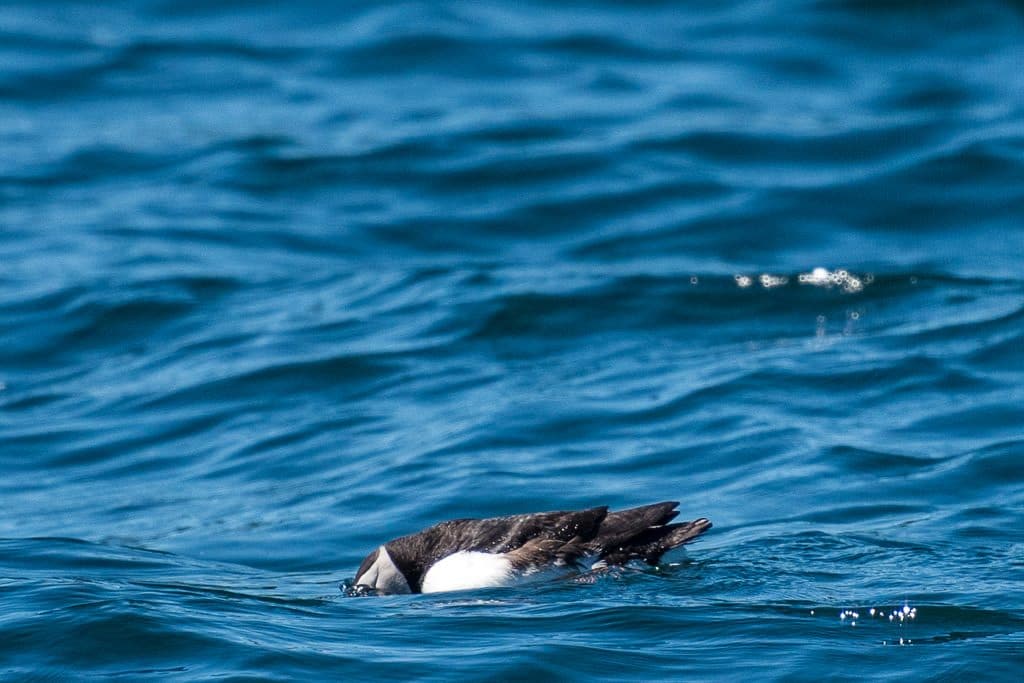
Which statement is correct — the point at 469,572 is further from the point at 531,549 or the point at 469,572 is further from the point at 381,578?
the point at 381,578

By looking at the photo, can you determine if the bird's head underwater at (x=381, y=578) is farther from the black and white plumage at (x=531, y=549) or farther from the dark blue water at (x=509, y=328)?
the dark blue water at (x=509, y=328)

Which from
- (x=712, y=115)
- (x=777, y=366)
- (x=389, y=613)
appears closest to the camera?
(x=389, y=613)

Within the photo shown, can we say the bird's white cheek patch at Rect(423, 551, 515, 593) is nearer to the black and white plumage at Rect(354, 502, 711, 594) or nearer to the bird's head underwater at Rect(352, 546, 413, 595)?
the black and white plumage at Rect(354, 502, 711, 594)

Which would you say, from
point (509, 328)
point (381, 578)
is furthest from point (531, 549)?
point (509, 328)

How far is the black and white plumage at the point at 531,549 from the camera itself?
8.10 m

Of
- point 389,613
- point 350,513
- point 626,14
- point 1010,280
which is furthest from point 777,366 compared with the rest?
point 626,14

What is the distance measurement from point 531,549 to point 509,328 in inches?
217

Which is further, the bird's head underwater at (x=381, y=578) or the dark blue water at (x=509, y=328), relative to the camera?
the bird's head underwater at (x=381, y=578)

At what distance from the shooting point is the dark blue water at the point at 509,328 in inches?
290

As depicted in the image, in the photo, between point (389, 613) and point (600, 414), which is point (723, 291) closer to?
point (600, 414)

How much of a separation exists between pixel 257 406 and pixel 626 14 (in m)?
12.0

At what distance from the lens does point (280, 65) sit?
21875mm

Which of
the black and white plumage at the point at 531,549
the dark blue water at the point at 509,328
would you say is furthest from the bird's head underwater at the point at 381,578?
the dark blue water at the point at 509,328

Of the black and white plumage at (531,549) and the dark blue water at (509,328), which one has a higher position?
the dark blue water at (509,328)
